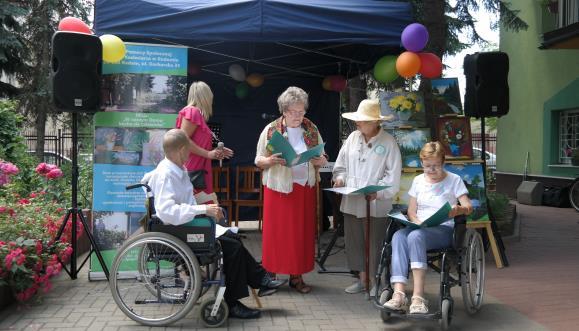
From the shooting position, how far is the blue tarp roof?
5.14 meters

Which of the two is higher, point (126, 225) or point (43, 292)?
point (126, 225)

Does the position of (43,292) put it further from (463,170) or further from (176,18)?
(463,170)

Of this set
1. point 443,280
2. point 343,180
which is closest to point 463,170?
point 343,180

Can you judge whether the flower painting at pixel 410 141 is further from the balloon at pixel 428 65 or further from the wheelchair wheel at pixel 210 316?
the wheelchair wheel at pixel 210 316

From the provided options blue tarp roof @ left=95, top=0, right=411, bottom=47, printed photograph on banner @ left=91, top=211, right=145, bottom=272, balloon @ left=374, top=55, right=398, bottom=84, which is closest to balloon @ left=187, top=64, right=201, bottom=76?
blue tarp roof @ left=95, top=0, right=411, bottom=47

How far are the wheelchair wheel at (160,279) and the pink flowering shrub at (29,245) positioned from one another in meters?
0.69

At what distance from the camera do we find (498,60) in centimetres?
558

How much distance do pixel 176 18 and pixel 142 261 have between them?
2.42 m

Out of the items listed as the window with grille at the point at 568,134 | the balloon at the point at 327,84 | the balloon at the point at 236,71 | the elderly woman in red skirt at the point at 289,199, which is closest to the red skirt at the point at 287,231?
the elderly woman in red skirt at the point at 289,199

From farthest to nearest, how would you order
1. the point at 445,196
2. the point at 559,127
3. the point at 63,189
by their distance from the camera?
the point at 559,127 < the point at 63,189 < the point at 445,196

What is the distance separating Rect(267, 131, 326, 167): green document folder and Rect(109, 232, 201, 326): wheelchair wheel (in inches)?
42.5

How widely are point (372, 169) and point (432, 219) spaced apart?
0.84 metres

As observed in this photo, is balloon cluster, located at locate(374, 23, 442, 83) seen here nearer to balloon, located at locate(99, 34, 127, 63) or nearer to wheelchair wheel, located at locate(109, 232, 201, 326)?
balloon, located at locate(99, 34, 127, 63)

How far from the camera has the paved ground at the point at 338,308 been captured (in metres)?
3.85
